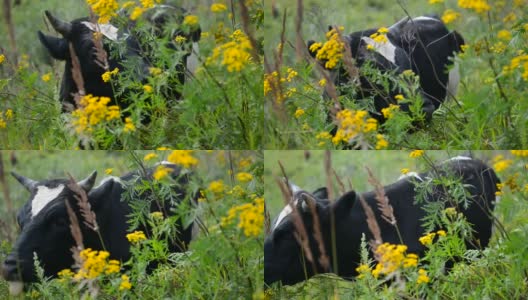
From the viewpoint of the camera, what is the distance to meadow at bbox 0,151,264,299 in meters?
5.35

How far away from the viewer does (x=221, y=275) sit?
235 inches

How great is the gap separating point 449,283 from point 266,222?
4.09 ft

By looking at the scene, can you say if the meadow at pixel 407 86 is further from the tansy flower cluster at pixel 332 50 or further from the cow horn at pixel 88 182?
the cow horn at pixel 88 182

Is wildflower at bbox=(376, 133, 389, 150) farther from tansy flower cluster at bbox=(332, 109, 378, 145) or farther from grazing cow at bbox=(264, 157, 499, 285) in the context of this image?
grazing cow at bbox=(264, 157, 499, 285)

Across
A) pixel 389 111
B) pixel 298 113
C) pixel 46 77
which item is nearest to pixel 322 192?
pixel 298 113

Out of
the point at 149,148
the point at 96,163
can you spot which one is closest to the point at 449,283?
the point at 149,148


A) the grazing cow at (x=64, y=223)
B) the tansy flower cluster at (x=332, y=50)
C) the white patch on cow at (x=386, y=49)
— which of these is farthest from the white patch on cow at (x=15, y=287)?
the white patch on cow at (x=386, y=49)

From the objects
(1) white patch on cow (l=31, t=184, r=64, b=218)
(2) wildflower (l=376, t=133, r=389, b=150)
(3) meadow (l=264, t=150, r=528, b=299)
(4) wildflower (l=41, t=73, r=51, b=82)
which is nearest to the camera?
(3) meadow (l=264, t=150, r=528, b=299)

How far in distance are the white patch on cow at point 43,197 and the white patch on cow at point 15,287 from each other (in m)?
0.49

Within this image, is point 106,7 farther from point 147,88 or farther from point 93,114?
point 93,114

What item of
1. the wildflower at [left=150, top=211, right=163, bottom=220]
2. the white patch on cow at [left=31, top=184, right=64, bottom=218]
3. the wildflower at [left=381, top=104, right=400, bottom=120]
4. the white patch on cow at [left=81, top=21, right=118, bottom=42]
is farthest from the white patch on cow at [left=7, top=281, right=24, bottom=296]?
the wildflower at [left=381, top=104, right=400, bottom=120]

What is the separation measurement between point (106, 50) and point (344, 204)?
195cm

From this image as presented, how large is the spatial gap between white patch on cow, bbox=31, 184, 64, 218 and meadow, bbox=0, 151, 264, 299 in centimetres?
26

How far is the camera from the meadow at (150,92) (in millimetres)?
5754
